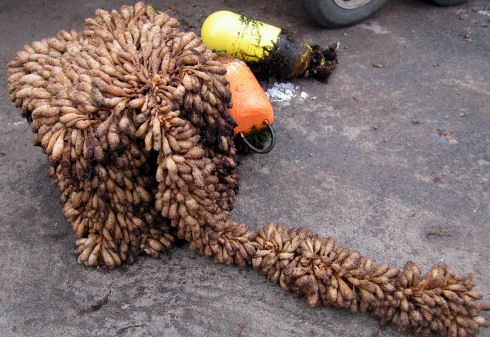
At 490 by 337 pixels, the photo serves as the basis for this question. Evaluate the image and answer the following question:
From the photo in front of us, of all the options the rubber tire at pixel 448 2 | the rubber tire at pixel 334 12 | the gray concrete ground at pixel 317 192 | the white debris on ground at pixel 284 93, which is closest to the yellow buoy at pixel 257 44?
the white debris on ground at pixel 284 93

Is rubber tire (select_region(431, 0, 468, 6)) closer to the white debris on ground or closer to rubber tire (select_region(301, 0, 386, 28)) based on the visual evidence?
rubber tire (select_region(301, 0, 386, 28))

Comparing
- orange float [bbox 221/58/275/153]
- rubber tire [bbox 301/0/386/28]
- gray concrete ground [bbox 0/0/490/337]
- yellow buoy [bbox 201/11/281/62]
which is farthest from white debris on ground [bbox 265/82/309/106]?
rubber tire [bbox 301/0/386/28]

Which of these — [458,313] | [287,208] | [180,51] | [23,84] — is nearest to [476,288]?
[458,313]

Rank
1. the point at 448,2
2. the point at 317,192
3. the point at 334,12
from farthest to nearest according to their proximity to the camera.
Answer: the point at 448,2
the point at 334,12
the point at 317,192

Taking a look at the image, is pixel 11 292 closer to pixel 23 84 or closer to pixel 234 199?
pixel 23 84

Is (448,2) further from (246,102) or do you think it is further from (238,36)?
(246,102)

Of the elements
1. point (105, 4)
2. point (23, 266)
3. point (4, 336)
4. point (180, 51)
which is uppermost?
point (105, 4)

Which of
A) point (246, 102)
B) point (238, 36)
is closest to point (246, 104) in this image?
point (246, 102)
